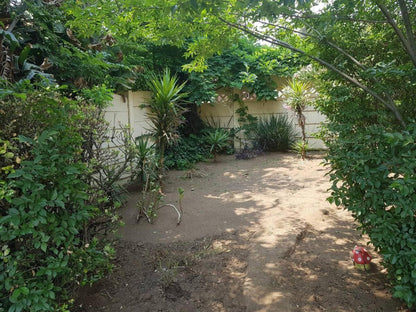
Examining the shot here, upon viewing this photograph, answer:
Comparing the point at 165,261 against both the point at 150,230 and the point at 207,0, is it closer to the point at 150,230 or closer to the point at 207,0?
the point at 150,230

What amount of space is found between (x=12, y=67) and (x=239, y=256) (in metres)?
2.85

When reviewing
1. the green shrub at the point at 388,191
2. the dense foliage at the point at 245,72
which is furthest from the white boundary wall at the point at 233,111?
the green shrub at the point at 388,191

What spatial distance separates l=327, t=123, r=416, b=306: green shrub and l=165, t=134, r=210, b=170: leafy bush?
4395 mm

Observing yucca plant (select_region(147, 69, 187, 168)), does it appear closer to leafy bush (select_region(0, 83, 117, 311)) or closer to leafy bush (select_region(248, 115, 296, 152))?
leafy bush (select_region(0, 83, 117, 311))

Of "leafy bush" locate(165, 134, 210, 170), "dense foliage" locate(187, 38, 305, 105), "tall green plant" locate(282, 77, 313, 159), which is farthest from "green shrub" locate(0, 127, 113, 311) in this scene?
"dense foliage" locate(187, 38, 305, 105)

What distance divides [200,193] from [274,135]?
3.39 m

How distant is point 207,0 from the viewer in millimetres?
1991

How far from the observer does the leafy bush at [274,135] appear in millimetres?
7238

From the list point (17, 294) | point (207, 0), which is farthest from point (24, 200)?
point (207, 0)

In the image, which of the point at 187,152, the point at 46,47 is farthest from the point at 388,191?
the point at 187,152

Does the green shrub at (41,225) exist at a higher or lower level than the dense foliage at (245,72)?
lower

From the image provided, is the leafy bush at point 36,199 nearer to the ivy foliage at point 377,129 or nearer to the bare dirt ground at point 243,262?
the bare dirt ground at point 243,262

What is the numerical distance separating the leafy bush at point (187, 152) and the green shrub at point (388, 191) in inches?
173

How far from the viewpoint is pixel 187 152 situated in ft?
22.9
